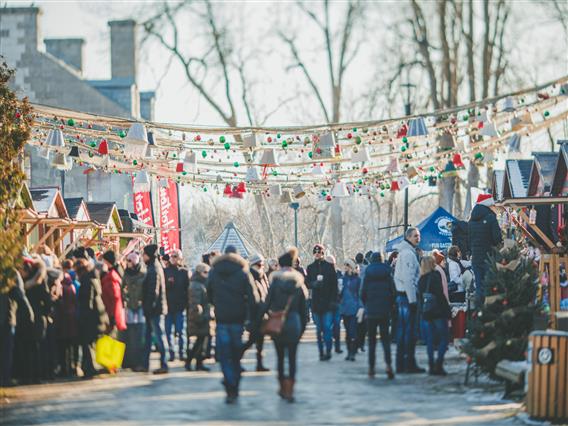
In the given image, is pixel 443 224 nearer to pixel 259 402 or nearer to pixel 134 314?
pixel 134 314

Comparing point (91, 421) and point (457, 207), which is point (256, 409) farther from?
point (457, 207)

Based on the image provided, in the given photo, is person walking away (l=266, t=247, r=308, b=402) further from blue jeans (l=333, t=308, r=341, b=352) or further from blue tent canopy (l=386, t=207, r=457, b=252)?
blue tent canopy (l=386, t=207, r=457, b=252)

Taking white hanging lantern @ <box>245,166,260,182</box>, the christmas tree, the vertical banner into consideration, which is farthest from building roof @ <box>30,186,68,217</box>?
the christmas tree

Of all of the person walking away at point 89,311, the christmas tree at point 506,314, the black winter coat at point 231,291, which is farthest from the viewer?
the person walking away at point 89,311

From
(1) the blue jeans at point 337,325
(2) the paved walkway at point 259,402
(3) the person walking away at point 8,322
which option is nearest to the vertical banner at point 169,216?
(1) the blue jeans at point 337,325

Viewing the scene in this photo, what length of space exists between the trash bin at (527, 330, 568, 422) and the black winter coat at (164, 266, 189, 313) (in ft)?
28.8

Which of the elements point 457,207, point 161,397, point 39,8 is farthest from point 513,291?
point 39,8

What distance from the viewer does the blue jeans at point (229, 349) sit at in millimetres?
15156

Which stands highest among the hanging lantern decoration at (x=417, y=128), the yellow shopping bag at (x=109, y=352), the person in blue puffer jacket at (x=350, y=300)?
the hanging lantern decoration at (x=417, y=128)

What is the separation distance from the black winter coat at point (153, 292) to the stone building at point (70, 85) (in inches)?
1215

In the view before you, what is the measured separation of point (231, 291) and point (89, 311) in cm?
334

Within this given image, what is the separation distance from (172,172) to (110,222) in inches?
454

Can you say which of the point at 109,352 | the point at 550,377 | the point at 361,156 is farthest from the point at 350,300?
the point at 550,377

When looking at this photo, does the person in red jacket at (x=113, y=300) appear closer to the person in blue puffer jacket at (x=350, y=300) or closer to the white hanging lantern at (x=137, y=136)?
the white hanging lantern at (x=137, y=136)
